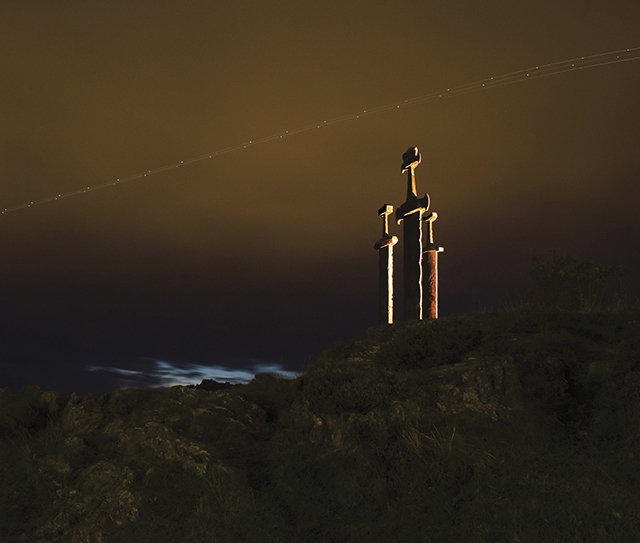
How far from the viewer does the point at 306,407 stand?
27.3 ft

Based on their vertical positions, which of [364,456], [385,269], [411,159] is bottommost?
[364,456]

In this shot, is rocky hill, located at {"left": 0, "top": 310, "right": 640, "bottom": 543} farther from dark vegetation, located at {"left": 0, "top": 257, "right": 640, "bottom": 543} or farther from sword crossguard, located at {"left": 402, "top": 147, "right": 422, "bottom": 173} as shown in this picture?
sword crossguard, located at {"left": 402, "top": 147, "right": 422, "bottom": 173}

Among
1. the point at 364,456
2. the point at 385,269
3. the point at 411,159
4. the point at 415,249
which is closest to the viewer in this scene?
the point at 364,456

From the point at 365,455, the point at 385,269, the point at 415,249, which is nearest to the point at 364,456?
the point at 365,455

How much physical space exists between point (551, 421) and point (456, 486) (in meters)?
1.97

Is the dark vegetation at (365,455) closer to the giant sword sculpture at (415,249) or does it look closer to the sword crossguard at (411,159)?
the giant sword sculpture at (415,249)

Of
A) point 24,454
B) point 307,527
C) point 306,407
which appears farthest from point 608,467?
point 24,454

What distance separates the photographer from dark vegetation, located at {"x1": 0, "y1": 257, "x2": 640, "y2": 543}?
5.74 meters

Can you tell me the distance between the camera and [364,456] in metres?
6.86

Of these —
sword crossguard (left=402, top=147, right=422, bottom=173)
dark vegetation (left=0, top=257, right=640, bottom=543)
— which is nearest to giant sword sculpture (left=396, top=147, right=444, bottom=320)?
sword crossguard (left=402, top=147, right=422, bottom=173)

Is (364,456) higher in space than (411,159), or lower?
lower

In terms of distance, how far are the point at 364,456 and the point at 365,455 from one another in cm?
3

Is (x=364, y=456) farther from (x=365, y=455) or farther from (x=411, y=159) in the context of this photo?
(x=411, y=159)

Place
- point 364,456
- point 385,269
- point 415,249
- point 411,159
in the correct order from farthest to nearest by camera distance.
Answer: point 385,269 < point 411,159 < point 415,249 < point 364,456
